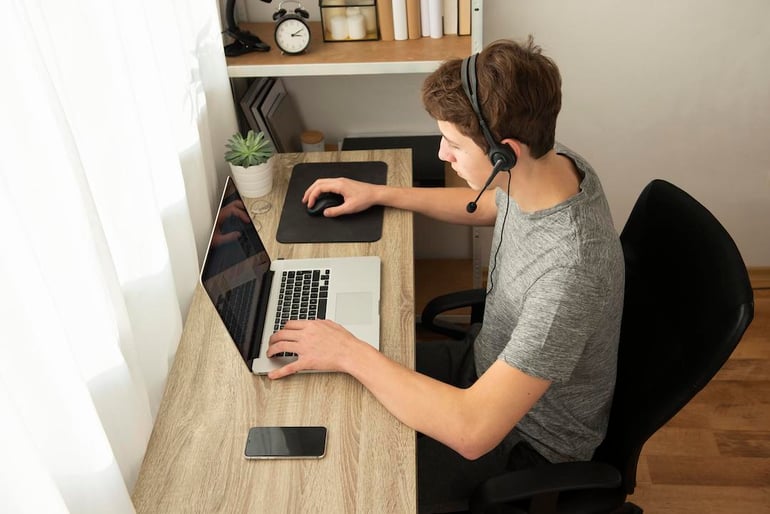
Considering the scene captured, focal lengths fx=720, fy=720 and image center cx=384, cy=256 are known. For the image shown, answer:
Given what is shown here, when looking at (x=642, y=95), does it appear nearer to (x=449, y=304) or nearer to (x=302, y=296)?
(x=449, y=304)

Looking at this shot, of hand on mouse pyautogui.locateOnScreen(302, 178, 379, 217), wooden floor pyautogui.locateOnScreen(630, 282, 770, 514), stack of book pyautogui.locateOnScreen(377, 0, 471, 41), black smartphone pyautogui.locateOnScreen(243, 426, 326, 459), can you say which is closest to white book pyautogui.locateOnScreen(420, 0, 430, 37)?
stack of book pyautogui.locateOnScreen(377, 0, 471, 41)

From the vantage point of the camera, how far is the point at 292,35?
6.23 ft

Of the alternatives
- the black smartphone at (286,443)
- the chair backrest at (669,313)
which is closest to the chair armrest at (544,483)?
the chair backrest at (669,313)

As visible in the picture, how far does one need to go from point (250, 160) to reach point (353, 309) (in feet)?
1.76

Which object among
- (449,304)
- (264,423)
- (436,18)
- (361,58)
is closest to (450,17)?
(436,18)

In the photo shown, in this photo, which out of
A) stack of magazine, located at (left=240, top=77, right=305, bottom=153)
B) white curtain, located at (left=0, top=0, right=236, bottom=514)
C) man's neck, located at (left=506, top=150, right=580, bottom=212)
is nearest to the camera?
white curtain, located at (left=0, top=0, right=236, bottom=514)

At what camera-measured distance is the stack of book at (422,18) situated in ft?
6.31

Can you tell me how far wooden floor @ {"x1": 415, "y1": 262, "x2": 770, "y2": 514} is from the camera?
2.03 m

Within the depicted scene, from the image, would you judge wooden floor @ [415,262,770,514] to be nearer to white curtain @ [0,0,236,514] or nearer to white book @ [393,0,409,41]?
white book @ [393,0,409,41]

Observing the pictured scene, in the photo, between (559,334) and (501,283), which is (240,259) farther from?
(559,334)

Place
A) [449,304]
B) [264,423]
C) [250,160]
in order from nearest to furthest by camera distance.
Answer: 1. [264,423]
2. [449,304]
3. [250,160]

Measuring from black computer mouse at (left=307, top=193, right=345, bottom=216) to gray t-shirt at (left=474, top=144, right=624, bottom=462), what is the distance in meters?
0.46

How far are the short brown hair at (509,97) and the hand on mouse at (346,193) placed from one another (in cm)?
55

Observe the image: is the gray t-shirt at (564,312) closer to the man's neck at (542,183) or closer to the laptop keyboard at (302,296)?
the man's neck at (542,183)
